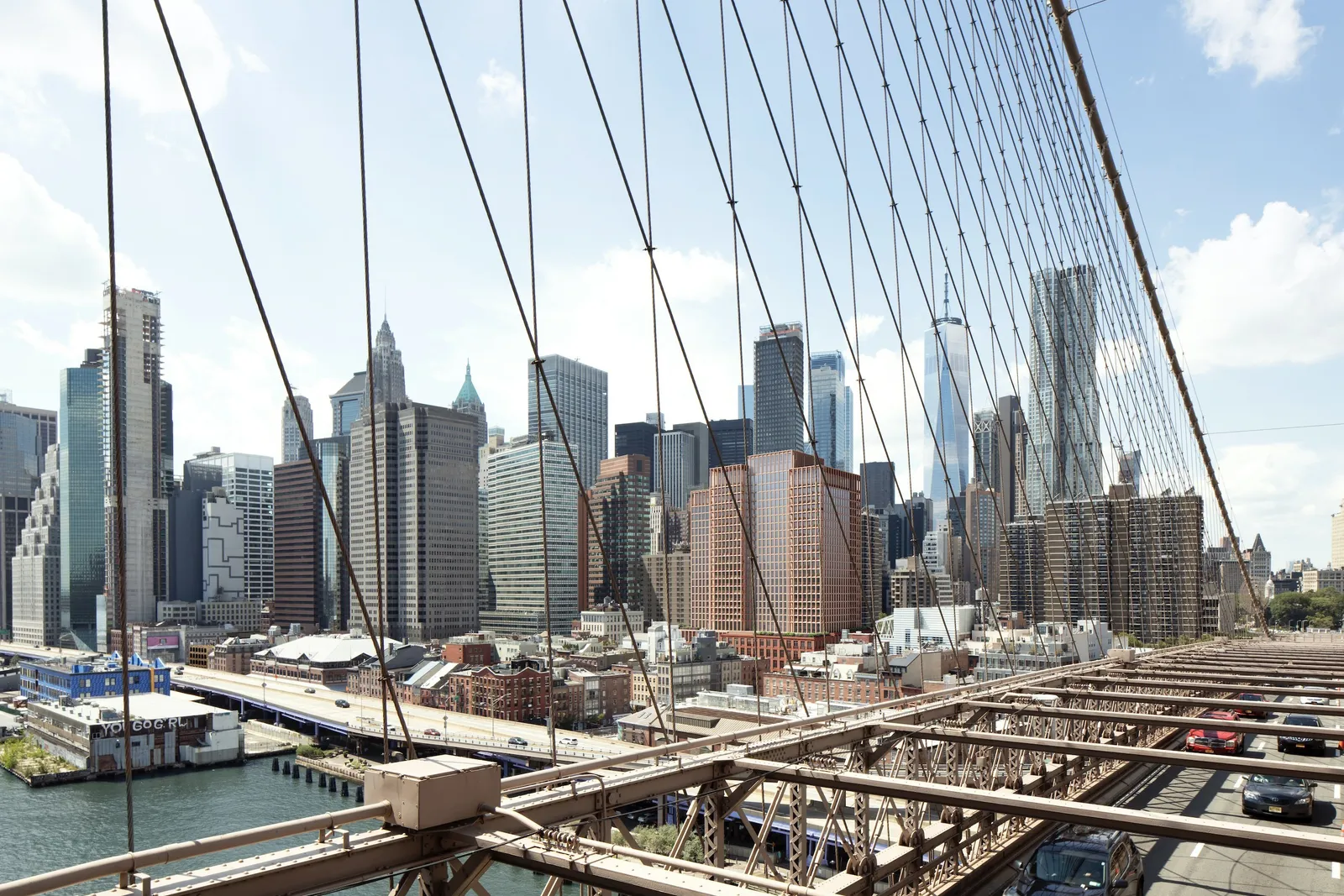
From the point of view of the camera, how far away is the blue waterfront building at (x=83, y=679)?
57906 millimetres

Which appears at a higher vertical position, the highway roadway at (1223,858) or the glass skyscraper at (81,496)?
the glass skyscraper at (81,496)

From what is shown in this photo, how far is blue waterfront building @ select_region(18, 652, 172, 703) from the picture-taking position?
57.9m

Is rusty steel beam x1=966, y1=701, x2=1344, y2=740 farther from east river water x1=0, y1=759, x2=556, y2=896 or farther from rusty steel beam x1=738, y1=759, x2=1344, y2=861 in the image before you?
east river water x1=0, y1=759, x2=556, y2=896

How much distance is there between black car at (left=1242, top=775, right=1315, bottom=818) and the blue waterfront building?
58728 millimetres

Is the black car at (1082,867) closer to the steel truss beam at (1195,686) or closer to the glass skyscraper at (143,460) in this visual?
the steel truss beam at (1195,686)

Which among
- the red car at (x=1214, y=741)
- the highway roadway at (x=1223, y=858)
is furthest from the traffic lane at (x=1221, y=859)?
the red car at (x=1214, y=741)

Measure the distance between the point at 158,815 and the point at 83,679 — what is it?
2259cm

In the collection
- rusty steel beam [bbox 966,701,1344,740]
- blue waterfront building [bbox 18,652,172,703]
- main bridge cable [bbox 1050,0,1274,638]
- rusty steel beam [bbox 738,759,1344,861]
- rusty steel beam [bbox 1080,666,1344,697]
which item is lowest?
blue waterfront building [bbox 18,652,172,703]

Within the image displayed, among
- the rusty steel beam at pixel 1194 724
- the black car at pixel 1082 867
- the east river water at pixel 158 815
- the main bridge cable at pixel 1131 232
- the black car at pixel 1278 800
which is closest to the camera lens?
the black car at pixel 1082 867

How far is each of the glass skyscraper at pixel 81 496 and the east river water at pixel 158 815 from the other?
77.6 metres

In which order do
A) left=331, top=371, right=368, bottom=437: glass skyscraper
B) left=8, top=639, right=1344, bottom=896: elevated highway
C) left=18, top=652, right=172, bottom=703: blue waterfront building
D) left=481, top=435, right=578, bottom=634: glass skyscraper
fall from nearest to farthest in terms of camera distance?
1. left=8, top=639, right=1344, bottom=896: elevated highway
2. left=18, top=652, right=172, bottom=703: blue waterfront building
3. left=481, top=435, right=578, bottom=634: glass skyscraper
4. left=331, top=371, right=368, bottom=437: glass skyscraper

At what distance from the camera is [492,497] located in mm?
136875

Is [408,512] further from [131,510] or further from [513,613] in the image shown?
[131,510]

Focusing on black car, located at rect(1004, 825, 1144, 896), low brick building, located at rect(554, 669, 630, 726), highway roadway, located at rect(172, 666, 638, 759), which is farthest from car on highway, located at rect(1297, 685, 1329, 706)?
low brick building, located at rect(554, 669, 630, 726)
